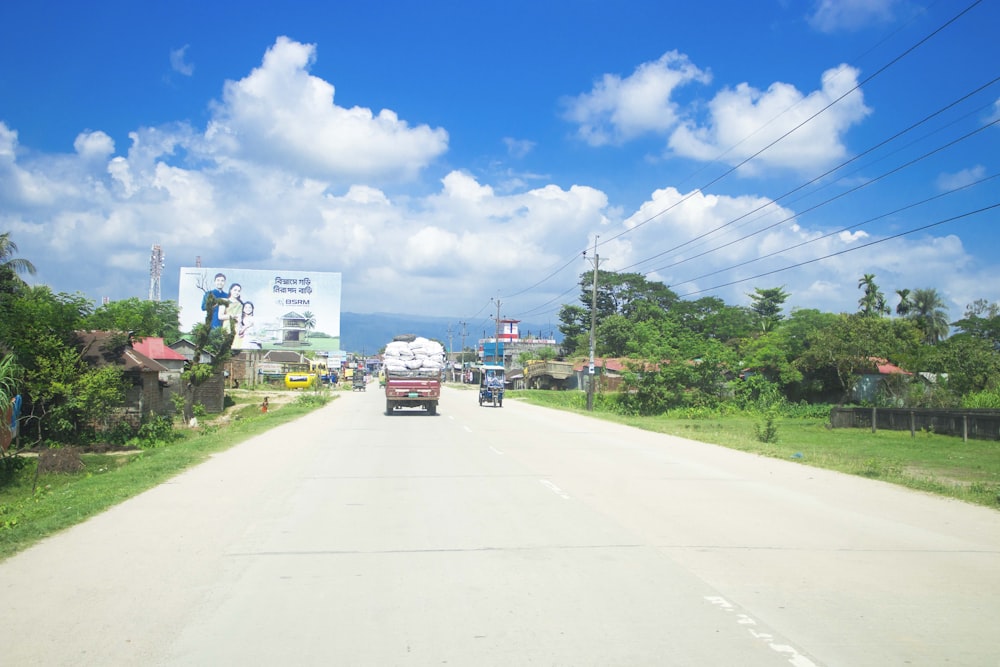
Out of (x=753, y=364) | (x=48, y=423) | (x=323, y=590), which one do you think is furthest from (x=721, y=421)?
(x=323, y=590)

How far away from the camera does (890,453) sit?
2191 cm

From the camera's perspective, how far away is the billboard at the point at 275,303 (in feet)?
258

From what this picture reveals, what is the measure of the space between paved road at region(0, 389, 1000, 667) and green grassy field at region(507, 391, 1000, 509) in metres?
2.09

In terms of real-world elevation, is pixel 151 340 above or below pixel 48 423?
above

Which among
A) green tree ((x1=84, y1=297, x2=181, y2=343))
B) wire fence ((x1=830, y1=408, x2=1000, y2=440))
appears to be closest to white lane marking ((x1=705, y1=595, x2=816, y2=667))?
green tree ((x1=84, y1=297, x2=181, y2=343))

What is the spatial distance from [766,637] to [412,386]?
98.1ft

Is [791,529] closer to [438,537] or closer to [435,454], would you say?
[438,537]

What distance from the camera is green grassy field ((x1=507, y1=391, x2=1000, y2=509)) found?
14.3m

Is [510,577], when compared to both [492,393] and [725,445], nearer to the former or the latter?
[725,445]

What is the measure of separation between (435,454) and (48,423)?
514 inches

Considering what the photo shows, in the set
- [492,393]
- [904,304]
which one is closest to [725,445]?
[492,393]

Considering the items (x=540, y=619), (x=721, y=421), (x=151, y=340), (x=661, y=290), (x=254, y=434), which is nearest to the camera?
(x=540, y=619)

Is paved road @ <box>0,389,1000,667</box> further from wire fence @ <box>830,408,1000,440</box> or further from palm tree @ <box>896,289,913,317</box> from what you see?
palm tree @ <box>896,289,913,317</box>

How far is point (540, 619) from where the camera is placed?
18.5 ft
